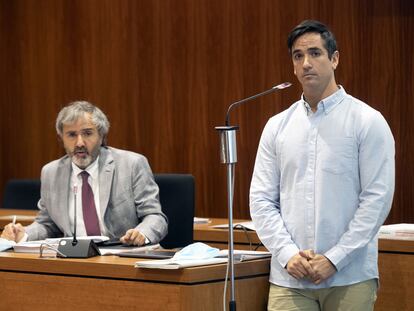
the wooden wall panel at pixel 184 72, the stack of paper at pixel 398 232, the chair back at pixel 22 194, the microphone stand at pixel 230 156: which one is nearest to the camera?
the microphone stand at pixel 230 156

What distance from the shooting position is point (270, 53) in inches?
257

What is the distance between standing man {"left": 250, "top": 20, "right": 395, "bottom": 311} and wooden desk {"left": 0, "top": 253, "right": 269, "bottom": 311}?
0.43 feet

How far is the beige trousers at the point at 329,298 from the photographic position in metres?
3.63

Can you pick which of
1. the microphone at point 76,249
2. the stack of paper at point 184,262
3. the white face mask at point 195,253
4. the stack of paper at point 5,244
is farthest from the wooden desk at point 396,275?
the stack of paper at point 5,244

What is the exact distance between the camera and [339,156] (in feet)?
12.1

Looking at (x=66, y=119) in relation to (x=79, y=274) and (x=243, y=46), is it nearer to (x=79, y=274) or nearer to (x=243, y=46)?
(x=79, y=274)

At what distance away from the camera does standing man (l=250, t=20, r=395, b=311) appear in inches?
143

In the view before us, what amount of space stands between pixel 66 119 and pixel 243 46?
2.09m

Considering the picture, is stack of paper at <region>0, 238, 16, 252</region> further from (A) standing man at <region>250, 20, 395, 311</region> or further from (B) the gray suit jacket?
(A) standing man at <region>250, 20, 395, 311</region>

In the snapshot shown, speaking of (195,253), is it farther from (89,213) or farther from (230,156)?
(89,213)

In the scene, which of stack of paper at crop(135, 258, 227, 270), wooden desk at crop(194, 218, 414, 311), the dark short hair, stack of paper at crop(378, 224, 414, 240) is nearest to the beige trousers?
stack of paper at crop(135, 258, 227, 270)

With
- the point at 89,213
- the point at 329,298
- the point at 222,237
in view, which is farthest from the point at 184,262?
the point at 222,237

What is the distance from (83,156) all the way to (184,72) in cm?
217

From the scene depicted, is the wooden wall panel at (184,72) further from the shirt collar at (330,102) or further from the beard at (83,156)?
the shirt collar at (330,102)
